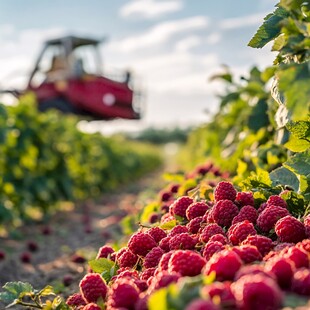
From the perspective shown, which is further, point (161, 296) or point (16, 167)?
point (16, 167)

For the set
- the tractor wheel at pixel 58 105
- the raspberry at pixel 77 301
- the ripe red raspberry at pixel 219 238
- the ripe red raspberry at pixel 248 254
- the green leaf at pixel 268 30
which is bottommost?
the tractor wheel at pixel 58 105

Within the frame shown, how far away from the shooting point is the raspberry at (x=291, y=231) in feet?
7.55

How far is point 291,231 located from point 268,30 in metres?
0.88

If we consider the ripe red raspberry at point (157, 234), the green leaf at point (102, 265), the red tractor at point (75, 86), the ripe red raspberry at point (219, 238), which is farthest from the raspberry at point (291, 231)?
the red tractor at point (75, 86)

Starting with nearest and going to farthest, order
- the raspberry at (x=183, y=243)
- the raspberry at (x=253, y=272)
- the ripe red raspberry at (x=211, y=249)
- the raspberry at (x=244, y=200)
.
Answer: the raspberry at (x=253, y=272) → the ripe red raspberry at (x=211, y=249) → the raspberry at (x=183, y=243) → the raspberry at (x=244, y=200)

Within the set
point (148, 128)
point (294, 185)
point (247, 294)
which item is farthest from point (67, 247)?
point (148, 128)

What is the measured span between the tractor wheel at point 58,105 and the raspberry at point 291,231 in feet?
61.0

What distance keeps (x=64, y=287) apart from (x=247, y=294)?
300cm

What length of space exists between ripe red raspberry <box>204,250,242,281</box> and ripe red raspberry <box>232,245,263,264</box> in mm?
130

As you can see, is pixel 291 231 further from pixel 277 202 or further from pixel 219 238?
pixel 277 202

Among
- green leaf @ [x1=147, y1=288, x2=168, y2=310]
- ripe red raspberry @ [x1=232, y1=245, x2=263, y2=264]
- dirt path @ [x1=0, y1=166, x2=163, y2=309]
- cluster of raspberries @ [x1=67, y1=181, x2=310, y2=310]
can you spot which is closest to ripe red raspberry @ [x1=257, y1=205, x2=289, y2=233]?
cluster of raspberries @ [x1=67, y1=181, x2=310, y2=310]

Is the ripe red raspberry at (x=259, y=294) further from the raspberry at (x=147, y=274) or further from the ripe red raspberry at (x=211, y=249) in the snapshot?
the raspberry at (x=147, y=274)

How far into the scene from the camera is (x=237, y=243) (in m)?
2.33

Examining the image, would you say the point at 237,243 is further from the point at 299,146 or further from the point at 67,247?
the point at 67,247
